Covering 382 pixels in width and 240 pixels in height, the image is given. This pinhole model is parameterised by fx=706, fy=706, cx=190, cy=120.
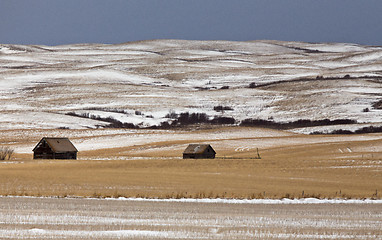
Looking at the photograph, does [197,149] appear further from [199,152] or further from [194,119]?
[194,119]

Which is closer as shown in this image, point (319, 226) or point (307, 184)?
point (319, 226)

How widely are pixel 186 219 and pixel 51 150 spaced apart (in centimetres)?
4228

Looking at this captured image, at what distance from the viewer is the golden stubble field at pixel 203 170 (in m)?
30.6

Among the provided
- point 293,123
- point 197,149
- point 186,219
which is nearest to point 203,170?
point 197,149

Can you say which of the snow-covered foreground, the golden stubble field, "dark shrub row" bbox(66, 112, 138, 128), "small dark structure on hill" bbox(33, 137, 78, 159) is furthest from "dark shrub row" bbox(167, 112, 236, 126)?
the snow-covered foreground

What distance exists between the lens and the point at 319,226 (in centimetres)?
2161

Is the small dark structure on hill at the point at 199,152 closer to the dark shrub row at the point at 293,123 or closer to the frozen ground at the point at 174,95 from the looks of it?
the frozen ground at the point at 174,95

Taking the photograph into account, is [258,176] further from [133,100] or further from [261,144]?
[133,100]

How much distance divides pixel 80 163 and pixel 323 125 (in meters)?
59.4

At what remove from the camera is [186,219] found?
73.6 feet

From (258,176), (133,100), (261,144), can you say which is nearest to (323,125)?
(261,144)

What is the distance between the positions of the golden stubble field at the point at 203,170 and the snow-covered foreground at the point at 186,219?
2607 mm

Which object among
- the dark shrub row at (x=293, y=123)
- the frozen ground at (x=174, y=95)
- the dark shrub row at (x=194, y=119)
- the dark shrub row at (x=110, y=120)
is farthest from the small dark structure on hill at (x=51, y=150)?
the dark shrub row at (x=293, y=123)

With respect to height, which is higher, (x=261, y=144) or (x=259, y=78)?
(x=259, y=78)
